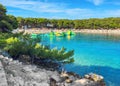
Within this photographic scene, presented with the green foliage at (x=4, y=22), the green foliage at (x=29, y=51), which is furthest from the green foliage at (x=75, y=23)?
the green foliage at (x=29, y=51)

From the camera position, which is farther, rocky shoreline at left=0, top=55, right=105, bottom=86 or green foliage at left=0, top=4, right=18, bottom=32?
green foliage at left=0, top=4, right=18, bottom=32

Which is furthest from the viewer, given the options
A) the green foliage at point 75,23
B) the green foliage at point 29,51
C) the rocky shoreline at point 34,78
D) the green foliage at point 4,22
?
the green foliage at point 75,23

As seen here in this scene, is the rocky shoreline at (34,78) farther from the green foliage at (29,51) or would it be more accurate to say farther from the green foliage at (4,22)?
the green foliage at (4,22)

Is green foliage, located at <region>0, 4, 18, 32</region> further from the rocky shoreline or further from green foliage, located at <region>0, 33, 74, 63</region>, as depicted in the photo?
the rocky shoreline

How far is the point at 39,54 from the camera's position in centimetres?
2920

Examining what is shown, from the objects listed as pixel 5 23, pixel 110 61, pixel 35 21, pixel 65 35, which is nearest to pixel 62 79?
pixel 110 61

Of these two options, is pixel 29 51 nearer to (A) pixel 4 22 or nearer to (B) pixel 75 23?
(A) pixel 4 22

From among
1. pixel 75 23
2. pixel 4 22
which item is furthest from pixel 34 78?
pixel 75 23

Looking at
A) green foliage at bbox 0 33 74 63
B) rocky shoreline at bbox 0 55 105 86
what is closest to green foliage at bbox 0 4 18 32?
green foliage at bbox 0 33 74 63

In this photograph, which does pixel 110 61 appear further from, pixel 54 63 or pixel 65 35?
pixel 65 35

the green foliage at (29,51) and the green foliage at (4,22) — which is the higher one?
the green foliage at (4,22)

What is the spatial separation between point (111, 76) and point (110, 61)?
10.0 meters

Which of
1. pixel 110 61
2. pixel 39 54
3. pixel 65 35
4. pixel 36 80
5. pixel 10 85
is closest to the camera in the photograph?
pixel 10 85

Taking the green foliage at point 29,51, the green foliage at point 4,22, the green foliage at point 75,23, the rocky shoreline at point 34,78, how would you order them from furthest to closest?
the green foliage at point 75,23, the green foliage at point 4,22, the green foliage at point 29,51, the rocky shoreline at point 34,78
